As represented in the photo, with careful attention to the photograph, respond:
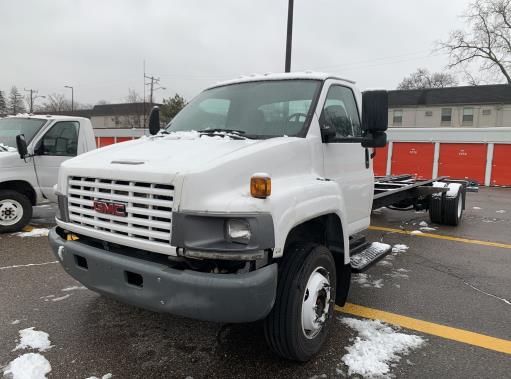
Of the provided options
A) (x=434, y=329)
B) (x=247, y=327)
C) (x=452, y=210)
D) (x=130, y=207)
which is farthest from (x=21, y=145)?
(x=452, y=210)

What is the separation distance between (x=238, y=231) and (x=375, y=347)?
5.57 ft

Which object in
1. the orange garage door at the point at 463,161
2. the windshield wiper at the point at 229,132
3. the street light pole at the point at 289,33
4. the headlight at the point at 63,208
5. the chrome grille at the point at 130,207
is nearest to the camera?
the chrome grille at the point at 130,207

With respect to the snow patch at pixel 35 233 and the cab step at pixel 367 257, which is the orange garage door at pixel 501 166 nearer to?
the cab step at pixel 367 257

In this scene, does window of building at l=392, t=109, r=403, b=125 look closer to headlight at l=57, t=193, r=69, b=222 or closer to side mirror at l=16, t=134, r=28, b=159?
side mirror at l=16, t=134, r=28, b=159

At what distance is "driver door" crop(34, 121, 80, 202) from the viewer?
7.27 meters

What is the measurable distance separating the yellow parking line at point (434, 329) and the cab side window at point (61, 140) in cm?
590

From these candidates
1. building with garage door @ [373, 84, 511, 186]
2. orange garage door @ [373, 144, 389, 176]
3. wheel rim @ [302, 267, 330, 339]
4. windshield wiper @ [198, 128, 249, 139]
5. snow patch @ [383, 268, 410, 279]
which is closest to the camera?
wheel rim @ [302, 267, 330, 339]

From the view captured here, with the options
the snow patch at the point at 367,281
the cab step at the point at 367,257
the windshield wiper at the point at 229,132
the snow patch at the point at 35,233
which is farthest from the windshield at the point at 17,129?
the cab step at the point at 367,257

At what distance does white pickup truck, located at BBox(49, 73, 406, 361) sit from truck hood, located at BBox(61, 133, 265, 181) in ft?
0.04

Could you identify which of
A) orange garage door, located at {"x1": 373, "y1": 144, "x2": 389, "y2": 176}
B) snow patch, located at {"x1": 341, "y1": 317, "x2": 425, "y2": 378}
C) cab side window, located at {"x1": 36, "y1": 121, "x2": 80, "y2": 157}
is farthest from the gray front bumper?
orange garage door, located at {"x1": 373, "y1": 144, "x2": 389, "y2": 176}

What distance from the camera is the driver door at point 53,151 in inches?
286

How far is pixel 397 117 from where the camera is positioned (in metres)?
46.2

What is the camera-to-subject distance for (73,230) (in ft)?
10.4

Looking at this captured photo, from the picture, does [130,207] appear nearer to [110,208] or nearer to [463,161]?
[110,208]
